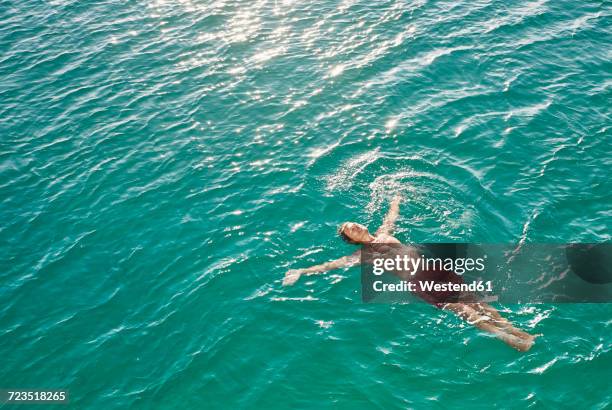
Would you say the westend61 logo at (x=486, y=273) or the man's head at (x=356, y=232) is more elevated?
the man's head at (x=356, y=232)

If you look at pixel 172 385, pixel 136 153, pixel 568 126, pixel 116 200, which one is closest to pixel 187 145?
pixel 136 153

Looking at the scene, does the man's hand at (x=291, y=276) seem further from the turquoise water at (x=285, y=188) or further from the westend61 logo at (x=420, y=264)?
the westend61 logo at (x=420, y=264)

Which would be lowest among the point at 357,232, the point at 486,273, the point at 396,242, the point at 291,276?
the point at 486,273

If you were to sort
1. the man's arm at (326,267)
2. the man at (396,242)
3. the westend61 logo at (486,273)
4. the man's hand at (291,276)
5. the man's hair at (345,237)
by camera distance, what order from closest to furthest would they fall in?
1. the man at (396,242)
2. the westend61 logo at (486,273)
3. the man's hand at (291,276)
4. the man's arm at (326,267)
5. the man's hair at (345,237)

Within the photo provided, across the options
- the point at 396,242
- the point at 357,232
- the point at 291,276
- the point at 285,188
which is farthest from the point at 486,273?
the point at 285,188

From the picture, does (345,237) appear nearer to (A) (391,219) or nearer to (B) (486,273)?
(A) (391,219)

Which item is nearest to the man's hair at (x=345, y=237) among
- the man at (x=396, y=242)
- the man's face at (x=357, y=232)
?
the man at (x=396, y=242)
